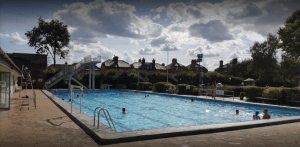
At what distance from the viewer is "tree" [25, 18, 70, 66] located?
42.9 m

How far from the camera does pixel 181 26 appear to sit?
12.7m

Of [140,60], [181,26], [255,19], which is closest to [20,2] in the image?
[181,26]

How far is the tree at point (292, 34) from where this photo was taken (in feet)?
76.7

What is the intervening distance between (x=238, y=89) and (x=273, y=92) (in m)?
5.79

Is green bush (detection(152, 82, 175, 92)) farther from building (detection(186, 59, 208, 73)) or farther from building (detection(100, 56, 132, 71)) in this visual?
building (detection(186, 59, 208, 73))

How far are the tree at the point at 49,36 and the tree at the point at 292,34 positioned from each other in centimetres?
3825

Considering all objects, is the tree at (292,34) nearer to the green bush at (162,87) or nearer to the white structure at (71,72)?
the green bush at (162,87)

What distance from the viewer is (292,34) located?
23.9 metres

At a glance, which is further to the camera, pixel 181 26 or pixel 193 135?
pixel 181 26

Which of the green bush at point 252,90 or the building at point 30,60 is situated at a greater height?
the building at point 30,60

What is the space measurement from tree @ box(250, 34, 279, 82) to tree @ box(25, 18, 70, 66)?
141ft

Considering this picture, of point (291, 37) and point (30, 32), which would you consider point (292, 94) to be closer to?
point (291, 37)

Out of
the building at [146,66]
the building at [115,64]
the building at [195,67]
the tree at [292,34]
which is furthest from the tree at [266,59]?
the building at [115,64]

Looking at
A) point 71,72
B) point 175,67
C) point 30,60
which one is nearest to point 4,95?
point 71,72
